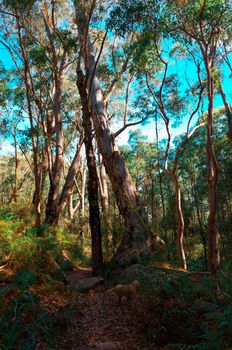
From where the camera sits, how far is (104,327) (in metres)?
3.34

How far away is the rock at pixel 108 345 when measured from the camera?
2.76 metres

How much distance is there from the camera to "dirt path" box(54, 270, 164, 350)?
2.83 m

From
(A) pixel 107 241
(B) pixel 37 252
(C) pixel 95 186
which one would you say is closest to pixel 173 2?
(C) pixel 95 186

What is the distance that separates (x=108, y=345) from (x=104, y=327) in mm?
533

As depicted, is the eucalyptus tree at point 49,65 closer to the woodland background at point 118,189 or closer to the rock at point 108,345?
the woodland background at point 118,189

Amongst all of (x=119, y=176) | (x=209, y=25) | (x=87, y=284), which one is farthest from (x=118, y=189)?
(x=209, y=25)

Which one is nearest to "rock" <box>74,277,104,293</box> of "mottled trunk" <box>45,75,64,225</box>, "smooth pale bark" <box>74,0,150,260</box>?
"smooth pale bark" <box>74,0,150,260</box>

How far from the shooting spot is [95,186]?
560 cm

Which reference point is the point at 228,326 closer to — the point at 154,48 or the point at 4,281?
the point at 4,281

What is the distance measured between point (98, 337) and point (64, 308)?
54cm

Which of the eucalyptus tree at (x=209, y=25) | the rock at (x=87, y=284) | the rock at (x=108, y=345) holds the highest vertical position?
the eucalyptus tree at (x=209, y=25)

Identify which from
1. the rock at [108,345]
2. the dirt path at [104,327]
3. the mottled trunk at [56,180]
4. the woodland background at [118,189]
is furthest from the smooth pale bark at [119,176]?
the rock at [108,345]

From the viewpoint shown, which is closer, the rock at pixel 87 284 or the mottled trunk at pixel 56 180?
the rock at pixel 87 284

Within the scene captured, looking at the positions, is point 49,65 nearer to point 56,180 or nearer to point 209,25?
point 56,180
